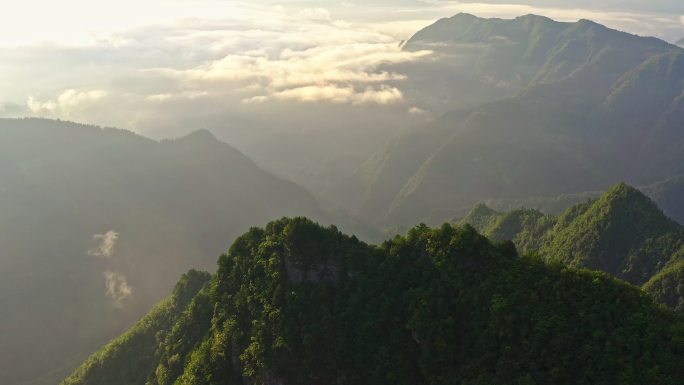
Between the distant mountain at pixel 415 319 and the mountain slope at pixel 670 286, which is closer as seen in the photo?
the distant mountain at pixel 415 319

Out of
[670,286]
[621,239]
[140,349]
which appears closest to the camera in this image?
[140,349]

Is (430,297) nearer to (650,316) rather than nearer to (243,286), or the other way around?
(650,316)

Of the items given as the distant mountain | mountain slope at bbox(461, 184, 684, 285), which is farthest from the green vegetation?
mountain slope at bbox(461, 184, 684, 285)

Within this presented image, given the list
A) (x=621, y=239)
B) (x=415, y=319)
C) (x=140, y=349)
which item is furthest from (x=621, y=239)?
(x=140, y=349)

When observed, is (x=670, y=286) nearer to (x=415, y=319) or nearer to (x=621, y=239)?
(x=621, y=239)

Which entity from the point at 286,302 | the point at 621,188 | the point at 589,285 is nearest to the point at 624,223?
the point at 621,188

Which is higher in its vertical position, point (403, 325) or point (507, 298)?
point (507, 298)

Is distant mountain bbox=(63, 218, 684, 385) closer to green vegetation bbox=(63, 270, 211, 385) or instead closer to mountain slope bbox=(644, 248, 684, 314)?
green vegetation bbox=(63, 270, 211, 385)

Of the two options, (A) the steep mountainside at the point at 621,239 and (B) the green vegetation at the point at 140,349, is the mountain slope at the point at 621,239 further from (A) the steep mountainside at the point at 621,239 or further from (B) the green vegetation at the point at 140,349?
(B) the green vegetation at the point at 140,349

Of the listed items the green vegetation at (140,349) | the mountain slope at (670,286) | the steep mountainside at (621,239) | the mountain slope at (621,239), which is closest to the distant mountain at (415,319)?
the green vegetation at (140,349)
